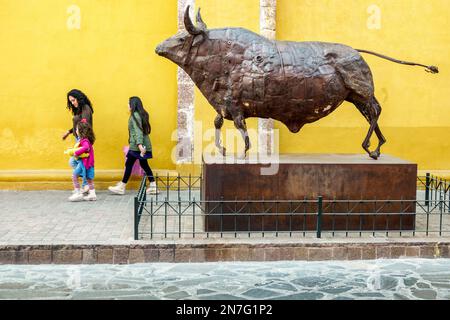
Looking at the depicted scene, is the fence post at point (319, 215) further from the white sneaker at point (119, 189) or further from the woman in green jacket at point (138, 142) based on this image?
the white sneaker at point (119, 189)

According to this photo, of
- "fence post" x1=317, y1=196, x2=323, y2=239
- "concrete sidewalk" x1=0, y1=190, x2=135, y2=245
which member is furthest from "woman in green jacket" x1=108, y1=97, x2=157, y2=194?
"fence post" x1=317, y1=196, x2=323, y2=239

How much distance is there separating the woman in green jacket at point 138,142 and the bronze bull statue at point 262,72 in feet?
8.69

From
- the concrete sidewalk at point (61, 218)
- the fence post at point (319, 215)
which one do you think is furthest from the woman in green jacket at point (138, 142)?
the fence post at point (319, 215)

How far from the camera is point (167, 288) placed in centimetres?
632

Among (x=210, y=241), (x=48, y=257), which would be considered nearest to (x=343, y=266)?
A: (x=210, y=241)

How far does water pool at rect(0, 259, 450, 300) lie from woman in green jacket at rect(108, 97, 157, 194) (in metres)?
3.88

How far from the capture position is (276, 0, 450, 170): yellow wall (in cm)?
1186

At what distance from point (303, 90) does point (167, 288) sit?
327cm

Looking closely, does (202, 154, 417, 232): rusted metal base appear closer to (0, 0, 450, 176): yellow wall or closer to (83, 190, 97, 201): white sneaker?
(83, 190, 97, 201): white sneaker

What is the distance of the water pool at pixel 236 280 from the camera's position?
20.1 ft

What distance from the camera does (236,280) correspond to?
6.62m

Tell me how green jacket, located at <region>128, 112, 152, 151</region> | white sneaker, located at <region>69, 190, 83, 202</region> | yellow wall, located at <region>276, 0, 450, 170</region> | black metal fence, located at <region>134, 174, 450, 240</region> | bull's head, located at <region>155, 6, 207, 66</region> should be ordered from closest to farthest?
black metal fence, located at <region>134, 174, 450, 240</region>
bull's head, located at <region>155, 6, 207, 66</region>
white sneaker, located at <region>69, 190, 83, 202</region>
green jacket, located at <region>128, 112, 152, 151</region>
yellow wall, located at <region>276, 0, 450, 170</region>

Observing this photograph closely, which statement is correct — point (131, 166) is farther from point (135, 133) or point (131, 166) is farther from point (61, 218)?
point (61, 218)

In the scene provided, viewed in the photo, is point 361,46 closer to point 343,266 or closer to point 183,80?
point 183,80
